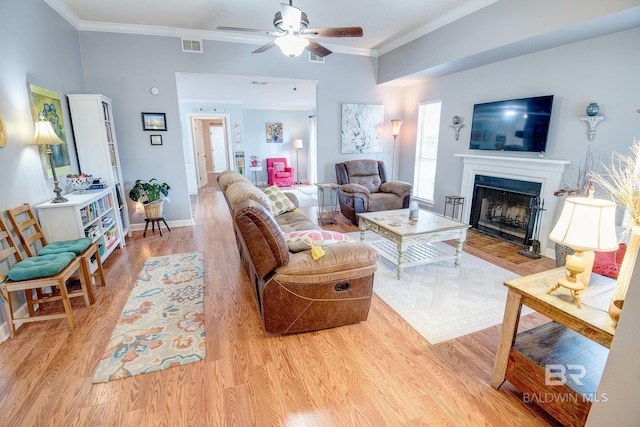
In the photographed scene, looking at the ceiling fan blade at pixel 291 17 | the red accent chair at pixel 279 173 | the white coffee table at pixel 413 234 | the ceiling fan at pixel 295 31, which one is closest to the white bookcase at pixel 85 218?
the ceiling fan at pixel 295 31

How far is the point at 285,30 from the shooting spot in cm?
259

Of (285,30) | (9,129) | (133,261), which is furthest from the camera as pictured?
(133,261)

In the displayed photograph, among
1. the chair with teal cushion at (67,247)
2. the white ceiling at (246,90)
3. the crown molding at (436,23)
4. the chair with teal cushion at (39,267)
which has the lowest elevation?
the chair with teal cushion at (39,267)

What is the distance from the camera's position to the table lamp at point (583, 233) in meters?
1.26

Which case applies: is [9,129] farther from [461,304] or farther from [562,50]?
[562,50]

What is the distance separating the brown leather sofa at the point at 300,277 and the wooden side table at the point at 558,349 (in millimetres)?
905

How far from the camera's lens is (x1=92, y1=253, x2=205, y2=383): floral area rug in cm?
187

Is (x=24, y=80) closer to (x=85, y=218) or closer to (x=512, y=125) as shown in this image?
(x=85, y=218)

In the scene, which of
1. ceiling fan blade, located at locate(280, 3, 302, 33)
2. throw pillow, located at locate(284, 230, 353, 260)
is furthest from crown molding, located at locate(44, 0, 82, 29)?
throw pillow, located at locate(284, 230, 353, 260)

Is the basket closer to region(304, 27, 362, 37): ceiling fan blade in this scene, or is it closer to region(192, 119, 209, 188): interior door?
region(304, 27, 362, 37): ceiling fan blade

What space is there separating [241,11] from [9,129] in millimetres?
2611

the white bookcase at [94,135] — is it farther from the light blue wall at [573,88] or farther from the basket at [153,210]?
the light blue wall at [573,88]

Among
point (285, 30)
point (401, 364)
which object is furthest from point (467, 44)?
point (401, 364)

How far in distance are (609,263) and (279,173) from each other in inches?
318
